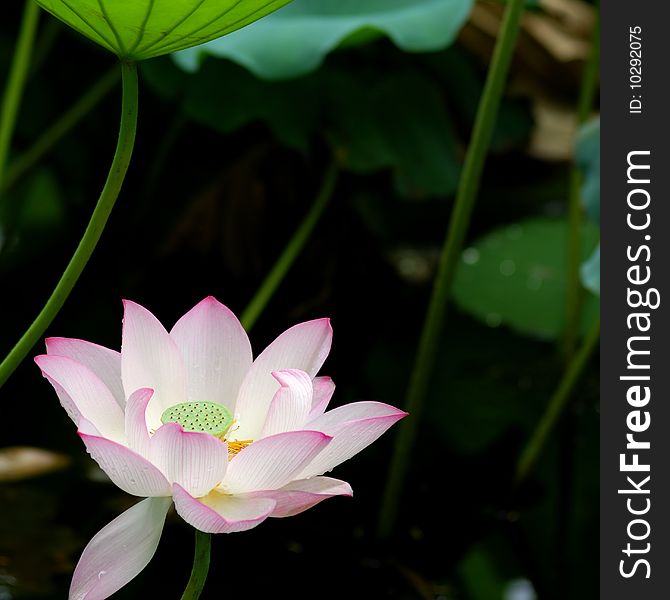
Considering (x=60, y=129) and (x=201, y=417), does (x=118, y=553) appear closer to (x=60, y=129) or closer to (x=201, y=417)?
(x=201, y=417)

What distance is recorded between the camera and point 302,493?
0.40 meters

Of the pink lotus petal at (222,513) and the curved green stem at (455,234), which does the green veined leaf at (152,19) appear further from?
the curved green stem at (455,234)

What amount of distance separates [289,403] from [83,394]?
103 mm

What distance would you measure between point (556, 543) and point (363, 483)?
9.6 inches

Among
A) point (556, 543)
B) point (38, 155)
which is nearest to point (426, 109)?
point (38, 155)

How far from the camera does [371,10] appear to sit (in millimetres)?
1311

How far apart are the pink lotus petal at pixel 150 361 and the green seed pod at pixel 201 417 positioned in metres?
0.02

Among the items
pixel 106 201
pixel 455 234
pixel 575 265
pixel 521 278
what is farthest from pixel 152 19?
pixel 521 278

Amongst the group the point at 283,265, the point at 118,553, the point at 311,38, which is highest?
the point at 311,38

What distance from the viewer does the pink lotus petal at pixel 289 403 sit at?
411 mm

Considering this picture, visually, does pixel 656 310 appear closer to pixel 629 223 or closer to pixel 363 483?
pixel 629 223

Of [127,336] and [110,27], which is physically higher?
[110,27]

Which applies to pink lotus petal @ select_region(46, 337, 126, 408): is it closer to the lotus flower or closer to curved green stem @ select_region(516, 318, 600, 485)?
the lotus flower

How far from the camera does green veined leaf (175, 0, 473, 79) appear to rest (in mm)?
1005
